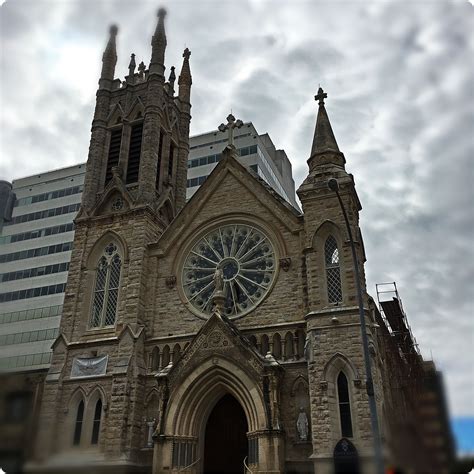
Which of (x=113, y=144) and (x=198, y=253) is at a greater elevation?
Answer: (x=113, y=144)

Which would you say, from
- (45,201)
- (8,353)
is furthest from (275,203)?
(45,201)

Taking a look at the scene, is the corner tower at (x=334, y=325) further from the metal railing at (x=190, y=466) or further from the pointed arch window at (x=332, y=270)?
the metal railing at (x=190, y=466)

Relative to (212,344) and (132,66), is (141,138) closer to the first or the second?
(132,66)

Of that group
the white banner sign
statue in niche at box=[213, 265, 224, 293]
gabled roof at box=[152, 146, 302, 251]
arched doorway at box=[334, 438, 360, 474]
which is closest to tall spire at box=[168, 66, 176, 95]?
gabled roof at box=[152, 146, 302, 251]

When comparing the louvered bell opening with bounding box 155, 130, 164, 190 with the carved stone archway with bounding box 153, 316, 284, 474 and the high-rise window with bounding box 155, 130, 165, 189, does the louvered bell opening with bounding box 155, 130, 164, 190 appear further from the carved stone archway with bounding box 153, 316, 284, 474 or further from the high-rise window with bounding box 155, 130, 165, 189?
the carved stone archway with bounding box 153, 316, 284, 474

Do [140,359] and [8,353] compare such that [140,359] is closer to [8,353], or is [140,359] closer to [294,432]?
[294,432]

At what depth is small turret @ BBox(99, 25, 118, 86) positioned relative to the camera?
3238 cm

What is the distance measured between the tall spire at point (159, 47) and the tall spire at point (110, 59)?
268 centimetres

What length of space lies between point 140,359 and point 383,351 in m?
10.7

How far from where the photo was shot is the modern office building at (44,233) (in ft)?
180

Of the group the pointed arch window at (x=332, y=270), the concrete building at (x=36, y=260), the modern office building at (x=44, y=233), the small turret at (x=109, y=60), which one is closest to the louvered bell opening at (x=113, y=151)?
the small turret at (x=109, y=60)

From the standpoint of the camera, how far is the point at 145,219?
2650 cm

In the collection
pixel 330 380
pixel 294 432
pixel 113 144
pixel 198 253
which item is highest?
pixel 113 144

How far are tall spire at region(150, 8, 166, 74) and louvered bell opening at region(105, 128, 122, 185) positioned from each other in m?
4.18
